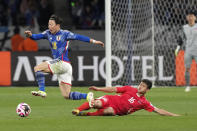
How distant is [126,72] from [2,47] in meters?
6.44

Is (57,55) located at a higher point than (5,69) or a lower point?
higher

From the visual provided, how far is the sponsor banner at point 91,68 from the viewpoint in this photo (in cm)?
1959

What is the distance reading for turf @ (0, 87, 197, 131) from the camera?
29.8 feet

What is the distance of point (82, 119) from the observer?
1010 centimetres

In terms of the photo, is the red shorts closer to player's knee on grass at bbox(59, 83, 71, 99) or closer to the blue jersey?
player's knee on grass at bbox(59, 83, 71, 99)

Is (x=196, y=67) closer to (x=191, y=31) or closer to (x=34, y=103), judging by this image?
(x=191, y=31)

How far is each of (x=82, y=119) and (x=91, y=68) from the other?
967cm

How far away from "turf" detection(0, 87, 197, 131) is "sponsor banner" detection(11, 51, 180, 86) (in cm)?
463

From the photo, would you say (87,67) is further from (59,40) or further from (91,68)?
(59,40)

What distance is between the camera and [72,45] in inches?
933

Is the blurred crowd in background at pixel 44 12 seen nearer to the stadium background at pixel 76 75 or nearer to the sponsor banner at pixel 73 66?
the stadium background at pixel 76 75

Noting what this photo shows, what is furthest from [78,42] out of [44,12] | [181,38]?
[181,38]

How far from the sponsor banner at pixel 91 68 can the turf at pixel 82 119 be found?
15.2ft

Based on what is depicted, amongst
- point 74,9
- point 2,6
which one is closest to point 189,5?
point 74,9
